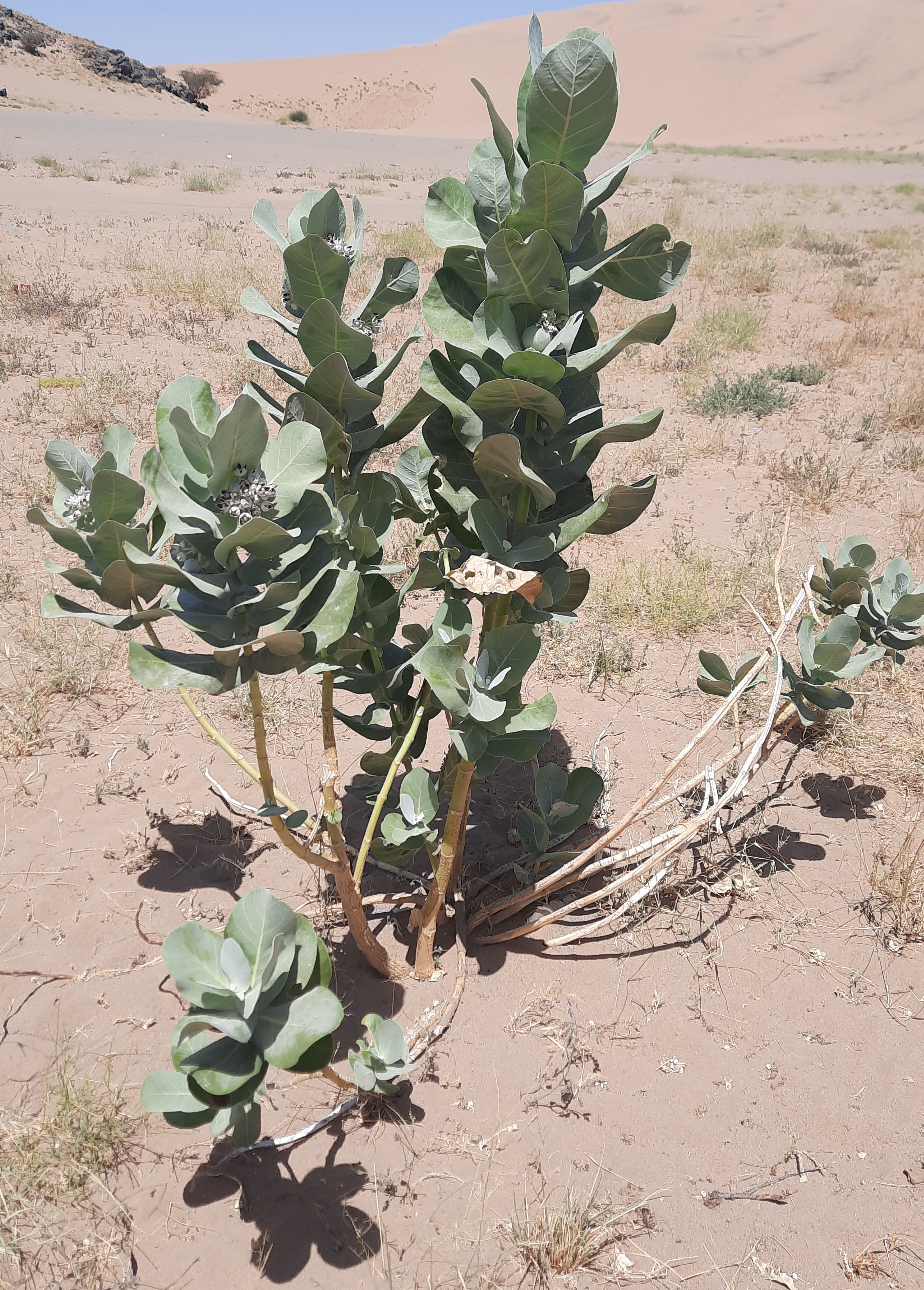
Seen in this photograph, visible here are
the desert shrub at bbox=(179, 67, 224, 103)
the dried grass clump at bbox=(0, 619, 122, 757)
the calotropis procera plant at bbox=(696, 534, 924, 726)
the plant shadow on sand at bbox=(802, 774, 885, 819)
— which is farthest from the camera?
the desert shrub at bbox=(179, 67, 224, 103)

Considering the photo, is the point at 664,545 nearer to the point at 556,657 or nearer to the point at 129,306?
the point at 556,657

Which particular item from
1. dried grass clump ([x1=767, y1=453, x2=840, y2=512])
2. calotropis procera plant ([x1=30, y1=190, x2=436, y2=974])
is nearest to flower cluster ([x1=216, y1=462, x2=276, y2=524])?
calotropis procera plant ([x1=30, y1=190, x2=436, y2=974])

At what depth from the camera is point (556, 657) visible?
359 cm

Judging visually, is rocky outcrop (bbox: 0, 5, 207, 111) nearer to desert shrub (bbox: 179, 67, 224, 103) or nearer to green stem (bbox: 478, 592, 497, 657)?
desert shrub (bbox: 179, 67, 224, 103)

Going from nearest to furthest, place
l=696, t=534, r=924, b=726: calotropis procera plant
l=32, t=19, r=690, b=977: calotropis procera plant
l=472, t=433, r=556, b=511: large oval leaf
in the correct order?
l=32, t=19, r=690, b=977: calotropis procera plant
l=472, t=433, r=556, b=511: large oval leaf
l=696, t=534, r=924, b=726: calotropis procera plant

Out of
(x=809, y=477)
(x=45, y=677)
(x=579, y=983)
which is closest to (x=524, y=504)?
(x=579, y=983)

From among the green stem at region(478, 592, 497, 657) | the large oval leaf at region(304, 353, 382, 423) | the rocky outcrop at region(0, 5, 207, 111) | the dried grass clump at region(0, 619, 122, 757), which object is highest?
the rocky outcrop at region(0, 5, 207, 111)

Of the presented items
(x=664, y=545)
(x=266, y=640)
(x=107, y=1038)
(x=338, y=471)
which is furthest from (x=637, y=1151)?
(x=664, y=545)

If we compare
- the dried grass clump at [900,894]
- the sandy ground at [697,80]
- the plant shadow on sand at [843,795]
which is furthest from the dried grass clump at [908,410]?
the sandy ground at [697,80]

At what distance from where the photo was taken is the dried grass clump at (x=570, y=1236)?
5.23ft

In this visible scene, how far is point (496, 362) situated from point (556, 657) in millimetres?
2186

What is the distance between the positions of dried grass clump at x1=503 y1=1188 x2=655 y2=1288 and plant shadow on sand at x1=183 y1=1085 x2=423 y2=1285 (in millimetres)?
300

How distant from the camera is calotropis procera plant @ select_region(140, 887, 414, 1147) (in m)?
1.23

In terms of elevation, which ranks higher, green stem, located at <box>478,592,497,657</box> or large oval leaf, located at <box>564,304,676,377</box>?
large oval leaf, located at <box>564,304,676,377</box>
